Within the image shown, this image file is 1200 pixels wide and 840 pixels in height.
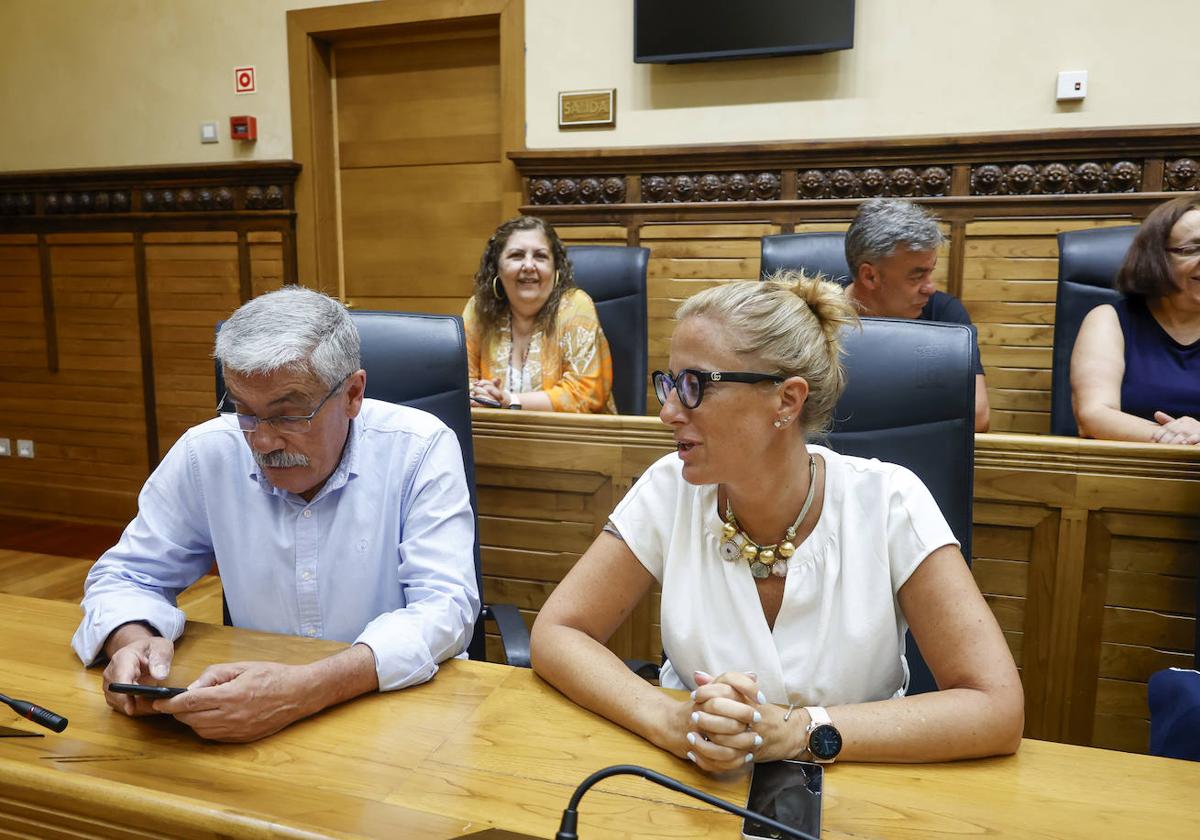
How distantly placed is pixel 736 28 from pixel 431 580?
276 cm

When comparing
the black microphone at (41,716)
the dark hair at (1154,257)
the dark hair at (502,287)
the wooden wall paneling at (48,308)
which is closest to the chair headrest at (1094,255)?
the dark hair at (1154,257)

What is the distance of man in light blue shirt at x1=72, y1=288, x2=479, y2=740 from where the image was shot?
121 cm

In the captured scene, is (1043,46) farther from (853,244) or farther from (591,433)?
(591,433)

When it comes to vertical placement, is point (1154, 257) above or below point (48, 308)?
above

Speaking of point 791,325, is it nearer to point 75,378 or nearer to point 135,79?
point 135,79

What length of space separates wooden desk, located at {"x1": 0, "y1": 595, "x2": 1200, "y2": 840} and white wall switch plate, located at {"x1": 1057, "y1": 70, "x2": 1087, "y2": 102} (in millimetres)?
2816

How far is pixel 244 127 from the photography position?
4.04 meters

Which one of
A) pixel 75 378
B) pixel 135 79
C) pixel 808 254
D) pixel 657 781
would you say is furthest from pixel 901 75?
pixel 75 378

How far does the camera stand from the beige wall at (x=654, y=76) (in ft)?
9.88

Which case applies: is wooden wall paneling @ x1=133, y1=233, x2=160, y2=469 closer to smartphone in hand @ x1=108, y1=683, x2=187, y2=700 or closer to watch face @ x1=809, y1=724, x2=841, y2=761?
smartphone in hand @ x1=108, y1=683, x2=187, y2=700

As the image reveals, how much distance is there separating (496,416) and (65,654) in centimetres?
101

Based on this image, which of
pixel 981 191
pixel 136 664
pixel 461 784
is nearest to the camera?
pixel 461 784

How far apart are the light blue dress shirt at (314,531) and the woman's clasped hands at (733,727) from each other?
1.66ft

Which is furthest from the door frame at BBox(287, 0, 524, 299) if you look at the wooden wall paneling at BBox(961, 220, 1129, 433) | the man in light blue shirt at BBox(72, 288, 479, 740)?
the man in light blue shirt at BBox(72, 288, 479, 740)
